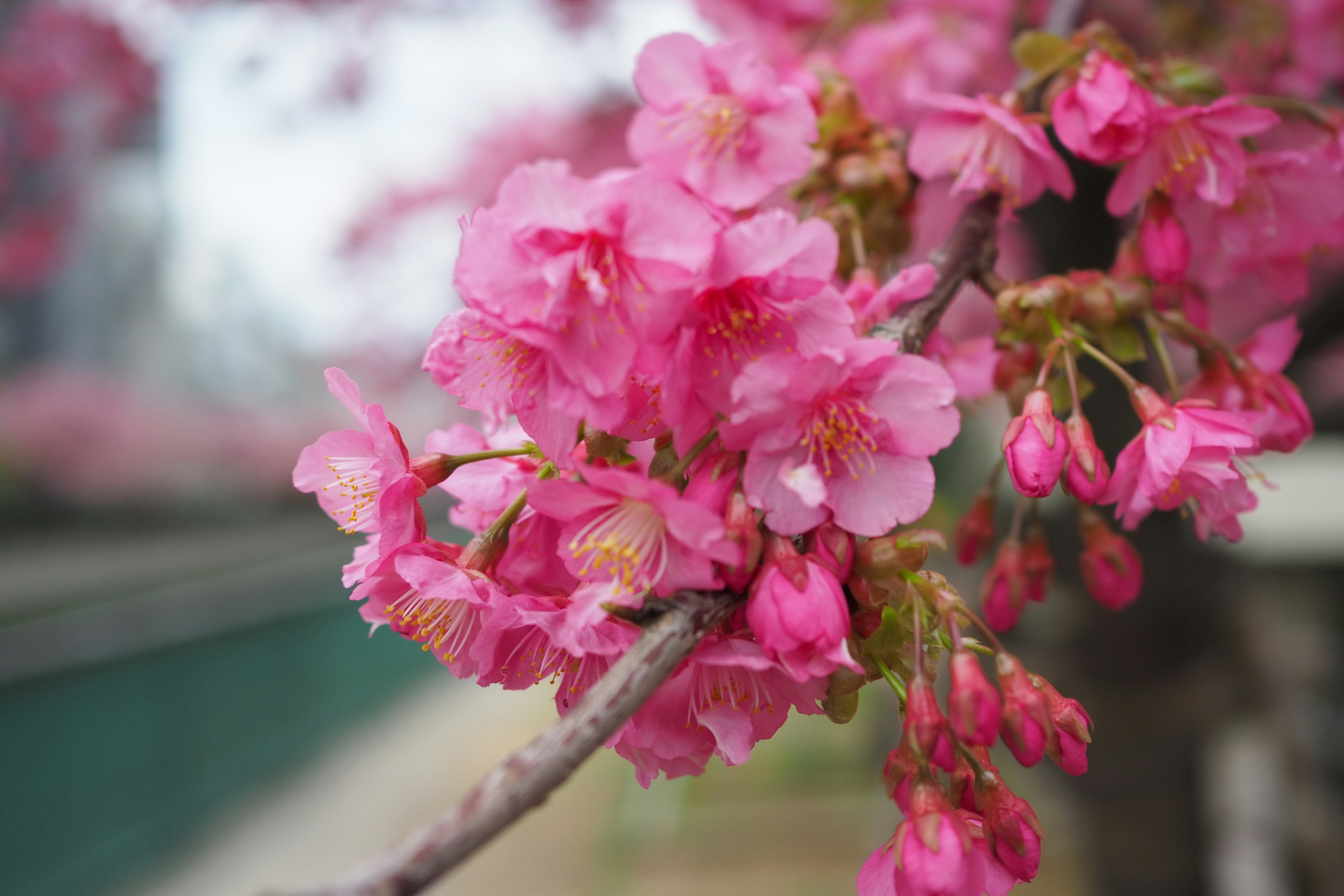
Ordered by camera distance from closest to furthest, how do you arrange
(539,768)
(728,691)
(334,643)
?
(539,768), (728,691), (334,643)

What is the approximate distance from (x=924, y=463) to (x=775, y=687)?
0.21 m

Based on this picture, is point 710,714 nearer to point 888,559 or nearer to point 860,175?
point 888,559

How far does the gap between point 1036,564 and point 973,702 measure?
46 centimetres

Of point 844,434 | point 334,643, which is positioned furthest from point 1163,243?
point 334,643

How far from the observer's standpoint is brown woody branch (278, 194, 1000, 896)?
43 cm

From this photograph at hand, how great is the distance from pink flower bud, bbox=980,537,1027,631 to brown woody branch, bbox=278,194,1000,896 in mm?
477

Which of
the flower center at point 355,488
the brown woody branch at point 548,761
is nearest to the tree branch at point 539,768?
the brown woody branch at point 548,761

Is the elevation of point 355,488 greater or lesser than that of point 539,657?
greater

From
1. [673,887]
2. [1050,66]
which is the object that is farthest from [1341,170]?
[673,887]

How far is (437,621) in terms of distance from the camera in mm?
772

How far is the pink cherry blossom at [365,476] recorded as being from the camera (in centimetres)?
69

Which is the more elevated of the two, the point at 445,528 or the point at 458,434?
the point at 458,434

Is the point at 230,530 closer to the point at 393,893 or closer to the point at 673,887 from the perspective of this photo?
the point at 673,887

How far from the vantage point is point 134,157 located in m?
7.11
